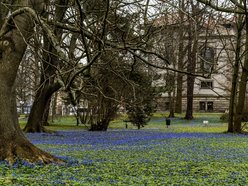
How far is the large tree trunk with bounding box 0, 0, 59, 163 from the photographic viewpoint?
10.3 m

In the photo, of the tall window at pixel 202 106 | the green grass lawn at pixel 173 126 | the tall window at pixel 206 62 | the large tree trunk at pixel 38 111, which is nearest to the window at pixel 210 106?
the tall window at pixel 202 106

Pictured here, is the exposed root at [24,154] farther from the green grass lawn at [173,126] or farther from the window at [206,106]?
the window at [206,106]

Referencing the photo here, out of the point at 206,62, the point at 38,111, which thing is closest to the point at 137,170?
the point at 206,62

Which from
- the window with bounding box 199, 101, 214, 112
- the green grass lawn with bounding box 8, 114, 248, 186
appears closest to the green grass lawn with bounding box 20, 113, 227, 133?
the green grass lawn with bounding box 8, 114, 248, 186

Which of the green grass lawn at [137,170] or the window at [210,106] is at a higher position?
the window at [210,106]

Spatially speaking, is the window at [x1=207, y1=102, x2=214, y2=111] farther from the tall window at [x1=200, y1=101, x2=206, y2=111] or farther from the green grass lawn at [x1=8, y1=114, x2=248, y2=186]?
the green grass lawn at [x1=8, y1=114, x2=248, y2=186]

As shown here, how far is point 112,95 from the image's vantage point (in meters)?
27.0

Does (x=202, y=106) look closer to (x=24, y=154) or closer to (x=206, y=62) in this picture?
(x=206, y=62)

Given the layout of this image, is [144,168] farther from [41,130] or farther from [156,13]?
[41,130]

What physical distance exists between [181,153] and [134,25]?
5.44m

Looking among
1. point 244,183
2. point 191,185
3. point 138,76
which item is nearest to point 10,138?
point 191,185

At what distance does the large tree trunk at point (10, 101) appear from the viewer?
33.8 ft

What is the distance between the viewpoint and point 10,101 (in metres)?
10.9

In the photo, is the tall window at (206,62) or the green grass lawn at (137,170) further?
the tall window at (206,62)
